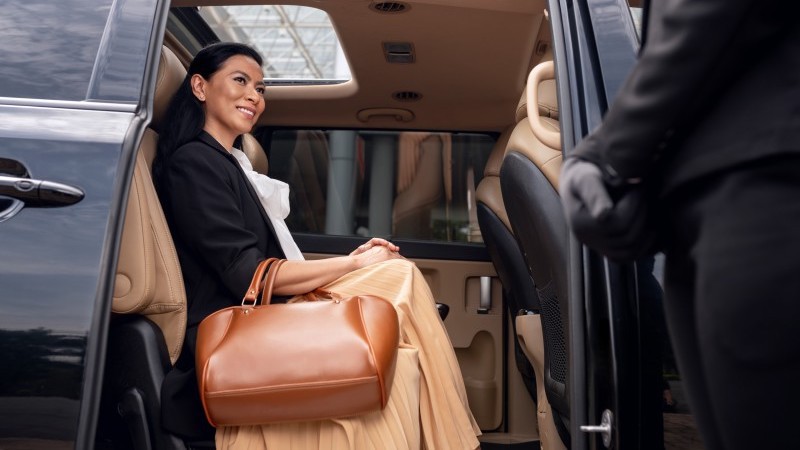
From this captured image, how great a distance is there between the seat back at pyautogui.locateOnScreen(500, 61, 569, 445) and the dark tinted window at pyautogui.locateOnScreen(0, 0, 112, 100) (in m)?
0.96

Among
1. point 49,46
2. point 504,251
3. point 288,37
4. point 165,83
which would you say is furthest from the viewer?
point 288,37

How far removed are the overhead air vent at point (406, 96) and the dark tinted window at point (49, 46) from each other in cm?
139

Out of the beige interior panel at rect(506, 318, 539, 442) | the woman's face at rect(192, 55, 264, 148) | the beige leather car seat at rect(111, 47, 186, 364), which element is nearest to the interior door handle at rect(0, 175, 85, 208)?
the beige leather car seat at rect(111, 47, 186, 364)

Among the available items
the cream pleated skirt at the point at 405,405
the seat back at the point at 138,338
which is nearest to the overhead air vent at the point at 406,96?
the cream pleated skirt at the point at 405,405

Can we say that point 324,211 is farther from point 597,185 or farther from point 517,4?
point 597,185

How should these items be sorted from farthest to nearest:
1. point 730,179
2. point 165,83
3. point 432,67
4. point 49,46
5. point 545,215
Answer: point 432,67
point 165,83
point 545,215
point 49,46
point 730,179

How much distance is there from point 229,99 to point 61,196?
0.97 m

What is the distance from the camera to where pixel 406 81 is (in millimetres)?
2836

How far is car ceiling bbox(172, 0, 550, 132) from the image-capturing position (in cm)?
230

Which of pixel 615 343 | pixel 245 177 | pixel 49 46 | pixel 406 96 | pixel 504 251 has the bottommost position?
pixel 615 343

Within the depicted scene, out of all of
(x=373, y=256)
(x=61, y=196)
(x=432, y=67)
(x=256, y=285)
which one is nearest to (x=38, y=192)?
(x=61, y=196)

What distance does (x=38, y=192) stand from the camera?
1.44 m

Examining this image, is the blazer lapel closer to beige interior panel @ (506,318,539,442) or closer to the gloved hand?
beige interior panel @ (506,318,539,442)

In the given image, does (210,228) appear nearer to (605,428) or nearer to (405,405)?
(405,405)
